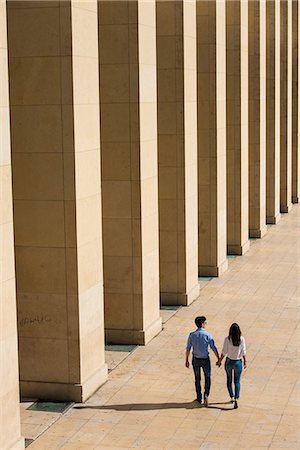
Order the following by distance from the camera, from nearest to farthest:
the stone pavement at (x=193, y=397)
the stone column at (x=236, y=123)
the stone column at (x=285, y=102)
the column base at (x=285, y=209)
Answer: the stone pavement at (x=193, y=397) < the stone column at (x=236, y=123) < the stone column at (x=285, y=102) < the column base at (x=285, y=209)

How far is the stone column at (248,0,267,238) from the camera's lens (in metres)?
38.5

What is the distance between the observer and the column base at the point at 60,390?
19219 mm

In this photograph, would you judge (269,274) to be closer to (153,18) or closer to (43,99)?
(153,18)

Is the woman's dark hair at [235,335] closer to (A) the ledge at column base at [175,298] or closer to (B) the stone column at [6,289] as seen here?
(B) the stone column at [6,289]

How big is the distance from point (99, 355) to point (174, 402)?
2173 millimetres

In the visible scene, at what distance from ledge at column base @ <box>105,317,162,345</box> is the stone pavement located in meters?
0.28

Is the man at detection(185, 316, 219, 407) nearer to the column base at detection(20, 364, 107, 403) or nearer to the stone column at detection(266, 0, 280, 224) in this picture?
the column base at detection(20, 364, 107, 403)

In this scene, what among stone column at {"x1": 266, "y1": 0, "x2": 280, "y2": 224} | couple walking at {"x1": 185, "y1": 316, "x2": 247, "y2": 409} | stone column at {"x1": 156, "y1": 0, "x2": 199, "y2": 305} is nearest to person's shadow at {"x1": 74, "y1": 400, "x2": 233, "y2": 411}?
couple walking at {"x1": 185, "y1": 316, "x2": 247, "y2": 409}

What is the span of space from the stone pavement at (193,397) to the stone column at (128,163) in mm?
1160

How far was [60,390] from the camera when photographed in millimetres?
19375

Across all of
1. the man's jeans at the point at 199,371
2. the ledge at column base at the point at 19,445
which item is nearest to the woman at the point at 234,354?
the man's jeans at the point at 199,371

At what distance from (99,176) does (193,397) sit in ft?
16.3

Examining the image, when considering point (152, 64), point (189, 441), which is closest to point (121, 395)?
point (189, 441)

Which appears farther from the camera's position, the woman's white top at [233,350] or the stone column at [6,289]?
the woman's white top at [233,350]
